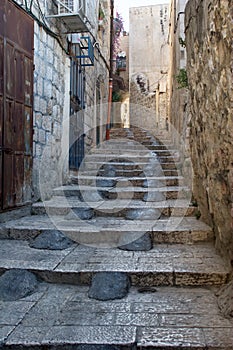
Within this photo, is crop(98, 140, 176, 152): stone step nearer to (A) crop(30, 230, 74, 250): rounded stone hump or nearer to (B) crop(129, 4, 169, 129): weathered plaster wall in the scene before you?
(A) crop(30, 230, 74, 250): rounded stone hump

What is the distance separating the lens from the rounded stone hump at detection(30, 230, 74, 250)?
134 inches

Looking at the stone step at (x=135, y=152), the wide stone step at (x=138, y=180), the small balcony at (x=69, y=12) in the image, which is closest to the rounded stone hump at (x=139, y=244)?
the wide stone step at (x=138, y=180)

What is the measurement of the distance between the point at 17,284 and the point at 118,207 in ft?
6.07

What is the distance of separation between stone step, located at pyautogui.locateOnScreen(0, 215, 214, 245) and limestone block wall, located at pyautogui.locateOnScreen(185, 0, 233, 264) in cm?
20

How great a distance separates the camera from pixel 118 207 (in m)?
4.29

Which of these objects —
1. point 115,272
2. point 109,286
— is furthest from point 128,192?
point 109,286

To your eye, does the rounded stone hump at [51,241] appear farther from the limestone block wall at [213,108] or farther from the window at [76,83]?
the window at [76,83]

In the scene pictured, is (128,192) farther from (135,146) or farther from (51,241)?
(135,146)

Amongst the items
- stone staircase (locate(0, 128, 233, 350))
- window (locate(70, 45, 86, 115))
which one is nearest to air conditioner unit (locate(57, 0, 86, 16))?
window (locate(70, 45, 86, 115))

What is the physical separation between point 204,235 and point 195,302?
1.10 metres

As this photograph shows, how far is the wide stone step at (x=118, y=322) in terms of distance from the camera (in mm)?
1943

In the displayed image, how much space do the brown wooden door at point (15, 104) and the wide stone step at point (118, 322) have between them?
5.61 feet

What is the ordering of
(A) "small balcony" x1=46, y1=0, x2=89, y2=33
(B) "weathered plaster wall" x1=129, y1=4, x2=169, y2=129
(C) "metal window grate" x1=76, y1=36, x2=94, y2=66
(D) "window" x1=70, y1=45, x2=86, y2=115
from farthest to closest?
1. (B) "weathered plaster wall" x1=129, y1=4, x2=169, y2=129
2. (C) "metal window grate" x1=76, y1=36, x2=94, y2=66
3. (D) "window" x1=70, y1=45, x2=86, y2=115
4. (A) "small balcony" x1=46, y1=0, x2=89, y2=33

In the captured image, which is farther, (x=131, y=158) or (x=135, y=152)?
(x=135, y=152)
